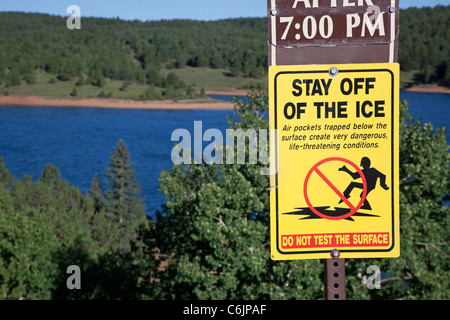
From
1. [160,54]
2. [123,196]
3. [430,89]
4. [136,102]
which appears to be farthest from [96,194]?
[160,54]

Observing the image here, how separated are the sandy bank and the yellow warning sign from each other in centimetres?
7357

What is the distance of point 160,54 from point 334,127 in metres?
99.6

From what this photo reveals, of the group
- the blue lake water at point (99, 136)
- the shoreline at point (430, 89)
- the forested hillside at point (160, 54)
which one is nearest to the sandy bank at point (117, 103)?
the blue lake water at point (99, 136)

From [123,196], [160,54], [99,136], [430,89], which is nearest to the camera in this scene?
[123,196]

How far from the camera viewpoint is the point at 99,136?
7331cm

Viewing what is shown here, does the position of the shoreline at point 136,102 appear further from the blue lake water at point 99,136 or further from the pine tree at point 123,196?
the pine tree at point 123,196

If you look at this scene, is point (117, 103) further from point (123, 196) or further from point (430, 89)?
point (123, 196)

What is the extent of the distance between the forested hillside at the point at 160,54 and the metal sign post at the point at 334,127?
234 feet

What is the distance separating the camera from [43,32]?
115938 mm

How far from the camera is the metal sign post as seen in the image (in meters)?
2.25

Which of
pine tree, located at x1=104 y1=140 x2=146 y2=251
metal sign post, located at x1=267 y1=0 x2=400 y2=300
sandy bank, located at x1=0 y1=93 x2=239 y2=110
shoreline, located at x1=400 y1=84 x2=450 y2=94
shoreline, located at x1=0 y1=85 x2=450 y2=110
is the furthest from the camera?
sandy bank, located at x1=0 y1=93 x2=239 y2=110

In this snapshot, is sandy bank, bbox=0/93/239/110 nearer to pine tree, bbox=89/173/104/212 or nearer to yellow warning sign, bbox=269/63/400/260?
pine tree, bbox=89/173/104/212

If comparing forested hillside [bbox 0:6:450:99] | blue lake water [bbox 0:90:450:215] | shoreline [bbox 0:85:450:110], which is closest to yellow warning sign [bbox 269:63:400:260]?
blue lake water [bbox 0:90:450:215]
